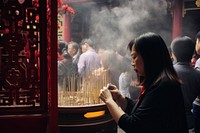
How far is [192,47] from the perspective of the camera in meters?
3.25

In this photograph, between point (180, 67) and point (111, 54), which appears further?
point (111, 54)

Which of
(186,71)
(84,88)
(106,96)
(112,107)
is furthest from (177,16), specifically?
(112,107)

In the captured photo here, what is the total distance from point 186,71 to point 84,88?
4.39 ft

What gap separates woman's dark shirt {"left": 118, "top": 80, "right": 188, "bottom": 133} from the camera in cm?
187

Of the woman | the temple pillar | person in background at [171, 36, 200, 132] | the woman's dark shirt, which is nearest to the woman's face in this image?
the woman

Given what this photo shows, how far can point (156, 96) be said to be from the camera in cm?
188

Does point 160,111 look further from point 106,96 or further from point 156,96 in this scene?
point 106,96

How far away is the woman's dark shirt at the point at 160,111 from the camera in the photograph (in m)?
1.87

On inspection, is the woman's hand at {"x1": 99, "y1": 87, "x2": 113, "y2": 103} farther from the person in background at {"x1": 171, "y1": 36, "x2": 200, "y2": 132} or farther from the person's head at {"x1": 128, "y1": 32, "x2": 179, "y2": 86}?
the person in background at {"x1": 171, "y1": 36, "x2": 200, "y2": 132}

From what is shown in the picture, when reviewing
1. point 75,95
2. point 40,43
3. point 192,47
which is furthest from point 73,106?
point 192,47

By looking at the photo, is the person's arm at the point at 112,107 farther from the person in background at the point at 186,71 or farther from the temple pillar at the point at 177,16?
the temple pillar at the point at 177,16

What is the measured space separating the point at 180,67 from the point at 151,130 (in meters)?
1.50

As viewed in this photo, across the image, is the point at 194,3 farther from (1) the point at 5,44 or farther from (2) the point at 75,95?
(1) the point at 5,44

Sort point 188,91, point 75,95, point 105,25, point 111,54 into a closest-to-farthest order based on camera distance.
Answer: point 188,91 → point 75,95 → point 111,54 → point 105,25
